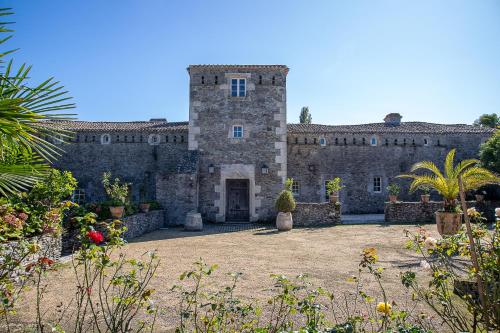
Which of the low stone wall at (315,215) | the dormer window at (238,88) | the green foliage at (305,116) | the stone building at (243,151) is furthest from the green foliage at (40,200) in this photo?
the green foliage at (305,116)

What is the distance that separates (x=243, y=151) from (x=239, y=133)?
1.06 m

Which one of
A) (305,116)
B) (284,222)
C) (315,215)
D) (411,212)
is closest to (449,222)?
(284,222)

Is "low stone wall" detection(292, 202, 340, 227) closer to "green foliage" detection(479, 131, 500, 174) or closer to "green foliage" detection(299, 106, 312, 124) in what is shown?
"green foliage" detection(479, 131, 500, 174)

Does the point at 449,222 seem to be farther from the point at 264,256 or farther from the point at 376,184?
the point at 376,184

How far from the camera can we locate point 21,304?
5145 mm

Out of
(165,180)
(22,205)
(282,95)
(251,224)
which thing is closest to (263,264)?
(22,205)

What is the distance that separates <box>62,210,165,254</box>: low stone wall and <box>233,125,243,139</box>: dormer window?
5.74m

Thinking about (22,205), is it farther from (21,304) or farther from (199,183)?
(199,183)

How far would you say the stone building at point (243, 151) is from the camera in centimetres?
1720

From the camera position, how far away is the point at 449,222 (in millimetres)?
9070

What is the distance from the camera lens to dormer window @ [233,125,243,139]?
17500mm

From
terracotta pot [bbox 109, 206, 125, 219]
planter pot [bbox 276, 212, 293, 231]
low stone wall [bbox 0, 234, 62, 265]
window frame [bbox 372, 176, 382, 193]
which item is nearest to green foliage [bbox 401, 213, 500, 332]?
low stone wall [bbox 0, 234, 62, 265]

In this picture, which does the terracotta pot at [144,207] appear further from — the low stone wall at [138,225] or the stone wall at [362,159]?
the stone wall at [362,159]

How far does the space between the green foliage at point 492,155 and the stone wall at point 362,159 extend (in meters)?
3.15
